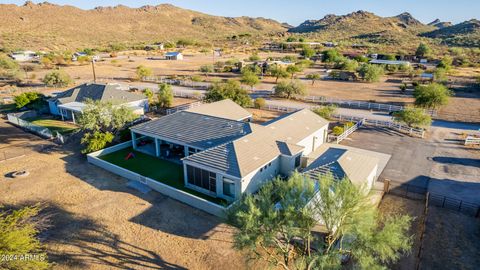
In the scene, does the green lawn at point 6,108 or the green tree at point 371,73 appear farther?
the green tree at point 371,73

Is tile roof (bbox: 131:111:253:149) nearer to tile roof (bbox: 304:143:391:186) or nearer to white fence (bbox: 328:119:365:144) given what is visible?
tile roof (bbox: 304:143:391:186)

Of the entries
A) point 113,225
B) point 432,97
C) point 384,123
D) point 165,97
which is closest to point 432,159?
point 384,123

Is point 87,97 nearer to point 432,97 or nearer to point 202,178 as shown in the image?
point 202,178

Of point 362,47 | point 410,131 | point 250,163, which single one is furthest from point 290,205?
point 362,47

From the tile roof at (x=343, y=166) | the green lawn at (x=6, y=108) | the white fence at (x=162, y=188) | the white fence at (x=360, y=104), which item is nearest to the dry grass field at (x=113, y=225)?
the white fence at (x=162, y=188)

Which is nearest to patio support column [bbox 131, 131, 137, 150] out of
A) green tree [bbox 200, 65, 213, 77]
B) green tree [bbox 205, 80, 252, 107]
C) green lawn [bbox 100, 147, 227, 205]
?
green lawn [bbox 100, 147, 227, 205]

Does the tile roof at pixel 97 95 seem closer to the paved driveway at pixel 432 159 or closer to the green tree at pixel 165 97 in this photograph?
the green tree at pixel 165 97
